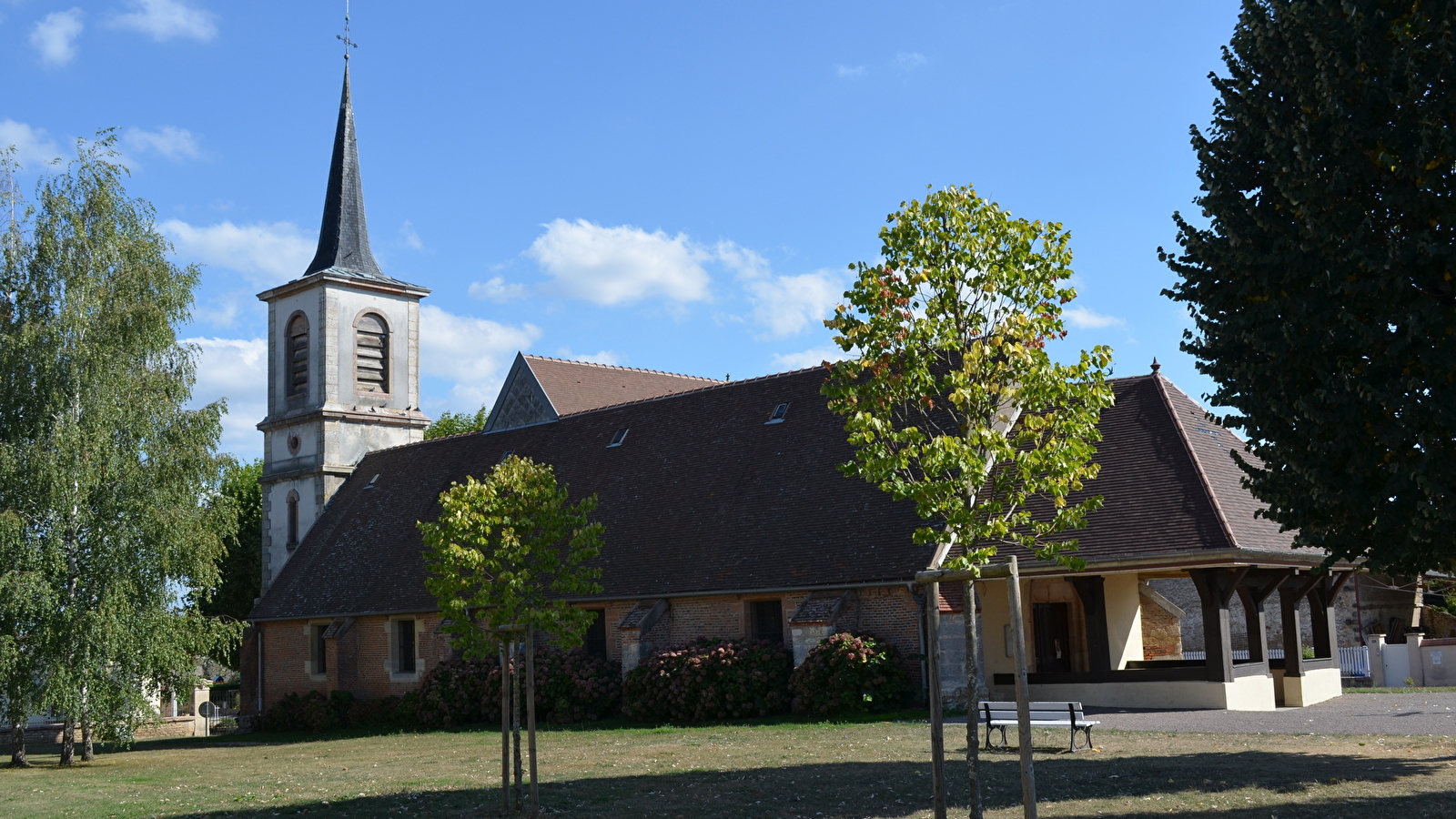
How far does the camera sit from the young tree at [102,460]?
894 inches

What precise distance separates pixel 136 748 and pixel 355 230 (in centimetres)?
1631

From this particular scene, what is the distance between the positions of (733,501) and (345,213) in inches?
741

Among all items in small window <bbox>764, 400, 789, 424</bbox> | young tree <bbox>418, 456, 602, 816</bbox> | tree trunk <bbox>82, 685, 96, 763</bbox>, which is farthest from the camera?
A: small window <bbox>764, 400, 789, 424</bbox>

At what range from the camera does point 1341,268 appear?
36.3 ft

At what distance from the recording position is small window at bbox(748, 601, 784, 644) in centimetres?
2414

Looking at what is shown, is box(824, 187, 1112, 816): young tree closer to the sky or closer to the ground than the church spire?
closer to the ground

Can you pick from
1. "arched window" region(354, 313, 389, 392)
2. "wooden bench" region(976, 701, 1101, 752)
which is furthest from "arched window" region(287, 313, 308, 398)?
"wooden bench" region(976, 701, 1101, 752)

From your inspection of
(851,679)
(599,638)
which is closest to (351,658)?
(599,638)

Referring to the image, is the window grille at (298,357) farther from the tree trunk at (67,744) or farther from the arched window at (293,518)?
the tree trunk at (67,744)

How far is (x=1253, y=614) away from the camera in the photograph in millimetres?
21406

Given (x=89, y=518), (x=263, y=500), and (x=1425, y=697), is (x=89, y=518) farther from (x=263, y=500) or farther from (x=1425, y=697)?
(x=1425, y=697)

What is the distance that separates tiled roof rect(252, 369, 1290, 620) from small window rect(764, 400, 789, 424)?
183 mm

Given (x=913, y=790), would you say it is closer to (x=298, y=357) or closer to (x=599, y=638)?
(x=599, y=638)

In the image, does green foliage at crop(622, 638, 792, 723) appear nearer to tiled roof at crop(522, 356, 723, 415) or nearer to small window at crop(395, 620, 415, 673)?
small window at crop(395, 620, 415, 673)
